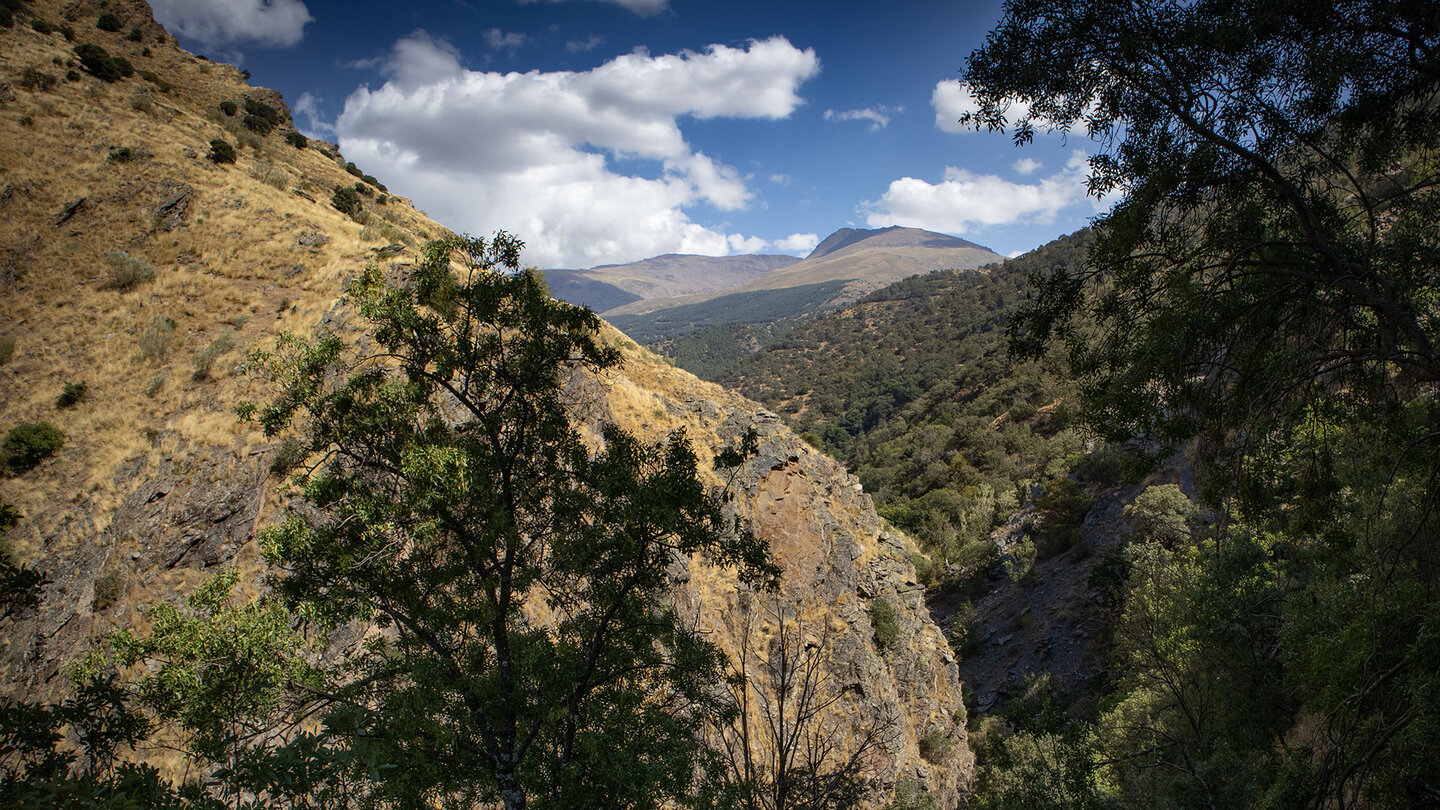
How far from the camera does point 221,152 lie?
2675 cm

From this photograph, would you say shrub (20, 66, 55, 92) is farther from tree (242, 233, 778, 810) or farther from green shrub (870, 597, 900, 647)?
green shrub (870, 597, 900, 647)

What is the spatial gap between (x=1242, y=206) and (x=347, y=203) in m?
35.1

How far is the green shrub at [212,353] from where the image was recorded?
59.9 feet

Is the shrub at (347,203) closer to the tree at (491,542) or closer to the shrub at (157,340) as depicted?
the shrub at (157,340)

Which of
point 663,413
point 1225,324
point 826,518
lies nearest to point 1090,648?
point 826,518

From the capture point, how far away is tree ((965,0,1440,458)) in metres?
4.84

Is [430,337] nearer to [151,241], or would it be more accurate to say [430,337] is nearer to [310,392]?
[310,392]

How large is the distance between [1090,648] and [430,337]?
36.8m

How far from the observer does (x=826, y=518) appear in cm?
2147

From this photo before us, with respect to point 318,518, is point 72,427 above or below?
above

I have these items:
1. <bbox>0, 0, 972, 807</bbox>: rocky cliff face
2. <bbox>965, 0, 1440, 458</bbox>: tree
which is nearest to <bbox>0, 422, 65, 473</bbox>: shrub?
<bbox>0, 0, 972, 807</bbox>: rocky cliff face

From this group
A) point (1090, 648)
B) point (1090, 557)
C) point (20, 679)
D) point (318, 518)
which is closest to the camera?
point (20, 679)

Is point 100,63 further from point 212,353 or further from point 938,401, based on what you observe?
point 938,401

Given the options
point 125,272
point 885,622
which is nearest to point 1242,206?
point 885,622
